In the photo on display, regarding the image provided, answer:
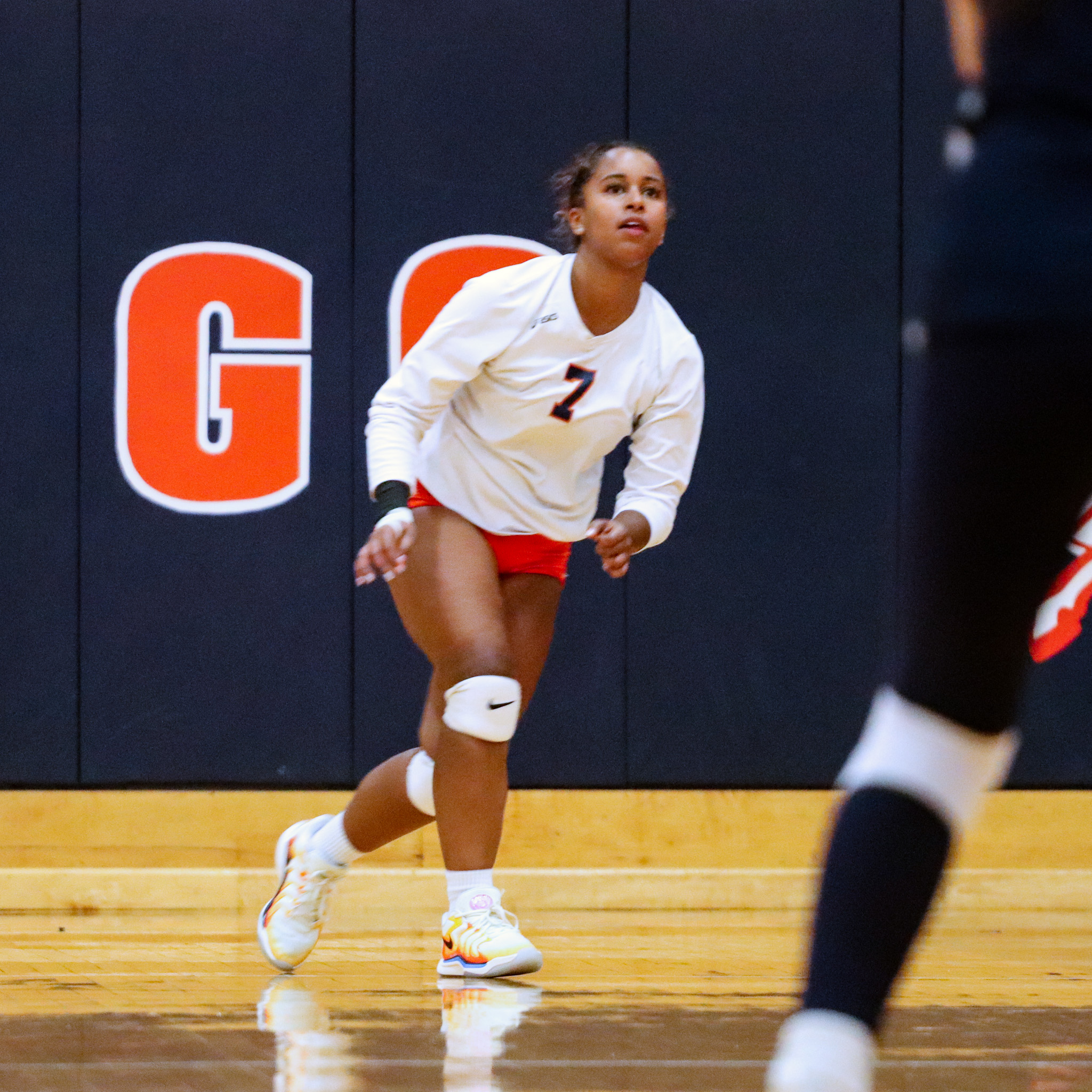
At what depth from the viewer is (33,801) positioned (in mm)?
4324

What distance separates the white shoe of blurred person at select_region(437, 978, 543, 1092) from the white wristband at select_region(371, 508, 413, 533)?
757 millimetres

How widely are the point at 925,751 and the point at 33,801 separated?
3636 millimetres


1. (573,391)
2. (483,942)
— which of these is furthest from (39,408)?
(483,942)

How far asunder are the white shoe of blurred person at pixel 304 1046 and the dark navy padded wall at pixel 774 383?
2.07m

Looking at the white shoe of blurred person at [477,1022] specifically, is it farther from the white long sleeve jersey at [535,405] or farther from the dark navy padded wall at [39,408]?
the dark navy padded wall at [39,408]

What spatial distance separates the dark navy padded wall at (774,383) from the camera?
14.7ft

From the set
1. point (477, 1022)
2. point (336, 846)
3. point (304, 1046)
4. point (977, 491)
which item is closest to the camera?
point (977, 491)

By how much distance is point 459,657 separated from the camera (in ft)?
9.11

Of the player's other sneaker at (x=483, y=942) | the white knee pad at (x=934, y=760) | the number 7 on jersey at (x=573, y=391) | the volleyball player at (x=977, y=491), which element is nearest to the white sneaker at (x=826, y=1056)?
the volleyball player at (x=977, y=491)

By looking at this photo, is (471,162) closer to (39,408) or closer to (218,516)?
(218,516)

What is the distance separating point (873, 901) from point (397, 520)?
5.52 feet

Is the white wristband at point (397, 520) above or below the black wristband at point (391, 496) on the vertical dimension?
below

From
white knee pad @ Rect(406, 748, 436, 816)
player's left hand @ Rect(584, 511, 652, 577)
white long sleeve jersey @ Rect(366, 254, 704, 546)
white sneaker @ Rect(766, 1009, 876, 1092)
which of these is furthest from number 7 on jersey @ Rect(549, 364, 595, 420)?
white sneaker @ Rect(766, 1009, 876, 1092)

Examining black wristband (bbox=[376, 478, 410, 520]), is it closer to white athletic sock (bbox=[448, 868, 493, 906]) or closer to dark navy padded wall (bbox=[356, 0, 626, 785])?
white athletic sock (bbox=[448, 868, 493, 906])
